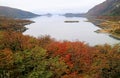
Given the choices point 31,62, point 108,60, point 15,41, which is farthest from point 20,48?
point 108,60

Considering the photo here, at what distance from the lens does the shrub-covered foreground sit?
4128 cm

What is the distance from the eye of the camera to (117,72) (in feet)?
129

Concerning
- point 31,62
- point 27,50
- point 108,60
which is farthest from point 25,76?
point 108,60

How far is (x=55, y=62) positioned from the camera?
48156mm

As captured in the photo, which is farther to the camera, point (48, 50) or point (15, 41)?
point (48, 50)

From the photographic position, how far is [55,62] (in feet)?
158

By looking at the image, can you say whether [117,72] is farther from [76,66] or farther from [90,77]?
[76,66]

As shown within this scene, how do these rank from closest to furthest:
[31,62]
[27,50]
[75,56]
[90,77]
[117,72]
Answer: [117,72] < [90,77] < [31,62] < [27,50] < [75,56]

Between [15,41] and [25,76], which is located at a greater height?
[15,41]

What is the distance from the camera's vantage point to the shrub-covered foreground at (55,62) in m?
41.3

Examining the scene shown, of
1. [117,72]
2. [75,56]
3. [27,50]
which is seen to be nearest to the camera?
[117,72]

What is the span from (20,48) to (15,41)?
204cm

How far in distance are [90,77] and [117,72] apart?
18.8 feet

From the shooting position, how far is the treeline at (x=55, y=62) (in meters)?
41.3
